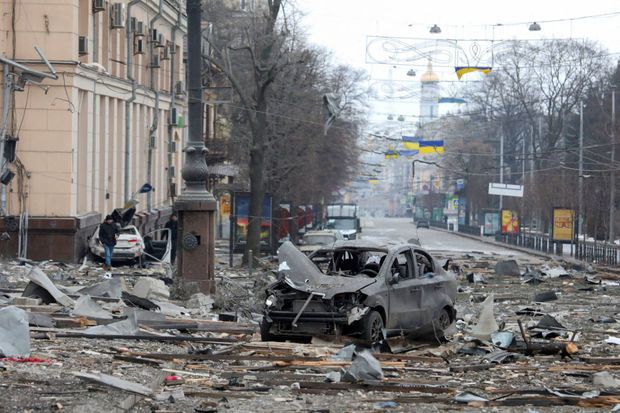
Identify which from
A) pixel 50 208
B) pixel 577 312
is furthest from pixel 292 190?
pixel 577 312

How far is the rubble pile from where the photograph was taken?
1048 cm

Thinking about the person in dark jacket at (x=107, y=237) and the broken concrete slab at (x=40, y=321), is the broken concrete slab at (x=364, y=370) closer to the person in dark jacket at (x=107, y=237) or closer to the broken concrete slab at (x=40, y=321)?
the broken concrete slab at (x=40, y=321)

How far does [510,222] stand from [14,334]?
71.2 metres

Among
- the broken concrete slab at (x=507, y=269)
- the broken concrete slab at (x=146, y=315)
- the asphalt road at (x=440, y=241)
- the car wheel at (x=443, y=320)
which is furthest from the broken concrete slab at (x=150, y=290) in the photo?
the asphalt road at (x=440, y=241)

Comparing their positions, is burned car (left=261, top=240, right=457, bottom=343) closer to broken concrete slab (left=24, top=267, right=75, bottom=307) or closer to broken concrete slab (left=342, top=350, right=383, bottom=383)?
broken concrete slab (left=342, top=350, right=383, bottom=383)

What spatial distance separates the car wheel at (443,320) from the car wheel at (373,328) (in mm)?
1929

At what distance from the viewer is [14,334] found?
1225 centimetres

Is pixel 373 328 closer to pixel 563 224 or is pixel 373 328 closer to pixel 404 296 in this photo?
pixel 404 296

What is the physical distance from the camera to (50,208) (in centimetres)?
3406

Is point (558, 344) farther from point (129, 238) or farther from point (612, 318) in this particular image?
point (129, 238)

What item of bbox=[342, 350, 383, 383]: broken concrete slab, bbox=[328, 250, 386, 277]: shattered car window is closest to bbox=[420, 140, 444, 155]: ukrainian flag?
bbox=[328, 250, 386, 277]: shattered car window

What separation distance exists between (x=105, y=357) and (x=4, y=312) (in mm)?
1150

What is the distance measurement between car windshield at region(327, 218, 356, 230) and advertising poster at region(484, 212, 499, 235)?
2197cm

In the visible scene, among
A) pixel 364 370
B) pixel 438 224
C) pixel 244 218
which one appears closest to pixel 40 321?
pixel 364 370
